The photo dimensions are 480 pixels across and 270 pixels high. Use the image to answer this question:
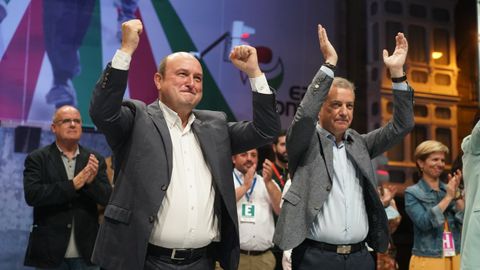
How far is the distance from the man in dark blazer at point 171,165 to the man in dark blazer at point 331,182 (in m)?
0.24

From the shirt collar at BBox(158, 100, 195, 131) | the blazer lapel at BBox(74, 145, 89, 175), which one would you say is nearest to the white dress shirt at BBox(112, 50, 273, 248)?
the shirt collar at BBox(158, 100, 195, 131)

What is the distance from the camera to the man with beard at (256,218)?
11.8ft

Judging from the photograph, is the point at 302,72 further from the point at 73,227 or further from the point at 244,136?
the point at 244,136

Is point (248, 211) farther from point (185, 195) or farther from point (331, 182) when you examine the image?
point (185, 195)

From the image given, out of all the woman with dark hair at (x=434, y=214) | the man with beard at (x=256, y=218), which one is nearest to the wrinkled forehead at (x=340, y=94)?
the man with beard at (x=256, y=218)

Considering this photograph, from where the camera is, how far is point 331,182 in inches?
90.0

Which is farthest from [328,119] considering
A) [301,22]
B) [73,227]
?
[301,22]

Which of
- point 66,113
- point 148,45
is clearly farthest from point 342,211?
point 148,45

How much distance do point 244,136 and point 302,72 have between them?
362 centimetres

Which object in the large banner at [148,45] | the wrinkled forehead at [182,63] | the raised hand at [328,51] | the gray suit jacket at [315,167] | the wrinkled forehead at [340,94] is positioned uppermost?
the large banner at [148,45]

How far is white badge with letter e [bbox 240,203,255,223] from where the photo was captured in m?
3.62

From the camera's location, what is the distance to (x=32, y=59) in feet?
15.6

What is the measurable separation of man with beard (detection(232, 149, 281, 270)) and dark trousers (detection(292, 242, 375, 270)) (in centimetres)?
124

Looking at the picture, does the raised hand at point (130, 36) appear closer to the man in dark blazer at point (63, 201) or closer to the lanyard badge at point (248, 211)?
the man in dark blazer at point (63, 201)
